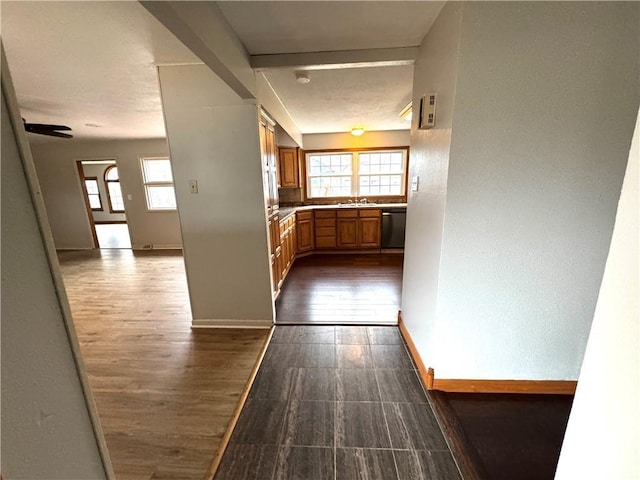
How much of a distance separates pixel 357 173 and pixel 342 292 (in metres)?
2.95

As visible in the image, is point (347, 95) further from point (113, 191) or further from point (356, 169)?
point (113, 191)

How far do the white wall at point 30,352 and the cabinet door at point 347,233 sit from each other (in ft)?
14.6

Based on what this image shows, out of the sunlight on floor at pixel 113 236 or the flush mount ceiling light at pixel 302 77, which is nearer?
the flush mount ceiling light at pixel 302 77

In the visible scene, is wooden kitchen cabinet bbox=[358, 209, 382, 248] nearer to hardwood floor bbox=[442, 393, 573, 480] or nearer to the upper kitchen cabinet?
the upper kitchen cabinet

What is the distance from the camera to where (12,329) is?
510 millimetres

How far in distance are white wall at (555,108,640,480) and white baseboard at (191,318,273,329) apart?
2.23 m

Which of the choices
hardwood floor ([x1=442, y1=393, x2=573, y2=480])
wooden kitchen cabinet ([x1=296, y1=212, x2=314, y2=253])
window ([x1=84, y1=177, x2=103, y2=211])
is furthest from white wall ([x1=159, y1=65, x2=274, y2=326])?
window ([x1=84, y1=177, x2=103, y2=211])

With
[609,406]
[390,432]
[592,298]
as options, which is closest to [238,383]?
[390,432]

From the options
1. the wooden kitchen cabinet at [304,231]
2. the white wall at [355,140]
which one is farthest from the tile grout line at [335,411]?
the white wall at [355,140]

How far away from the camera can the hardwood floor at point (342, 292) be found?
2676 millimetres

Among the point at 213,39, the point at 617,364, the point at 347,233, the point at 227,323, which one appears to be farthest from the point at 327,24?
the point at 347,233

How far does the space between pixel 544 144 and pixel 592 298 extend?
37.2 inches

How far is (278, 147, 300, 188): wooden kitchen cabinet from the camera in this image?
482 centimetres

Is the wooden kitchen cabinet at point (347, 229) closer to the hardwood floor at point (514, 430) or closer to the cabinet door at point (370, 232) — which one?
the cabinet door at point (370, 232)
